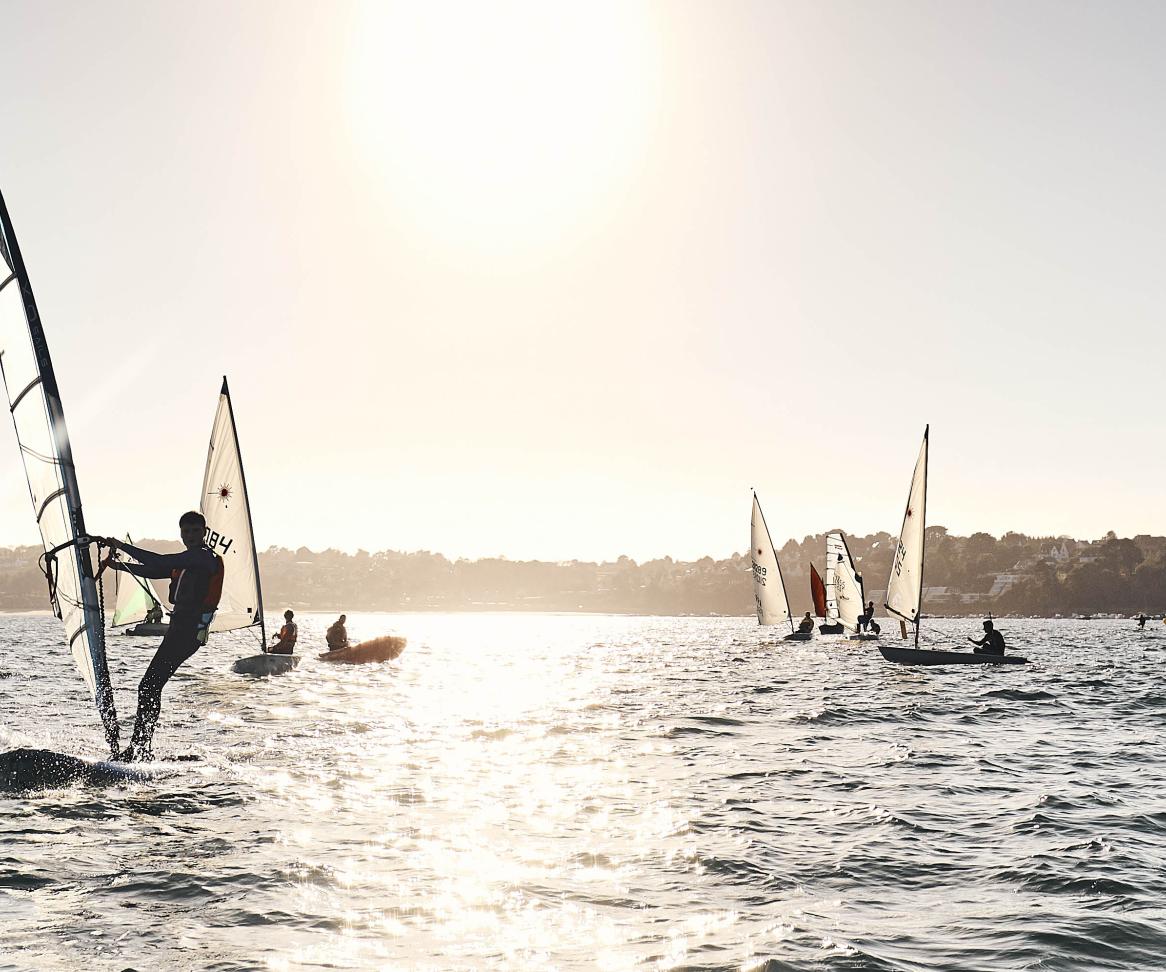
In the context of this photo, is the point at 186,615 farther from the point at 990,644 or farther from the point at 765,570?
the point at 765,570

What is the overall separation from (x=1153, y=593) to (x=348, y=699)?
201 m

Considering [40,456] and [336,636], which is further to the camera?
[336,636]

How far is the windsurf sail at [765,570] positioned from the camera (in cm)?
5825

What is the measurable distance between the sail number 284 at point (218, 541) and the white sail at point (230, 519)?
0.11 ft

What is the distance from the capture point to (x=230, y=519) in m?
32.3

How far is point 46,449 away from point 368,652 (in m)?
29.2

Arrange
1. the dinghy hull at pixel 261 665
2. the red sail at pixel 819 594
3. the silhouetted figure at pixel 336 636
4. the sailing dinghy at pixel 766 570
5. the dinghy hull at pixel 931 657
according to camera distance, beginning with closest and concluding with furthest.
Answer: the dinghy hull at pixel 261 665
the dinghy hull at pixel 931 657
the silhouetted figure at pixel 336 636
the sailing dinghy at pixel 766 570
the red sail at pixel 819 594

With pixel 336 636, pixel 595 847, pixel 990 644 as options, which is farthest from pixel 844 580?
pixel 595 847

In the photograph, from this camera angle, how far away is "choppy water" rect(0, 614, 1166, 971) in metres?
6.25

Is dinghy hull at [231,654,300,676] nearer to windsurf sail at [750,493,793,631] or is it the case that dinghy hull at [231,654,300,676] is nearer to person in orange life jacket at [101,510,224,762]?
person in orange life jacket at [101,510,224,762]

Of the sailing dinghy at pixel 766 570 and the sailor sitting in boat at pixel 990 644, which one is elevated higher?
the sailing dinghy at pixel 766 570

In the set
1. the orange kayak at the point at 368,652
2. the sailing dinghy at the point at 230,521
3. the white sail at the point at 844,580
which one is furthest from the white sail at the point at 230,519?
the white sail at the point at 844,580

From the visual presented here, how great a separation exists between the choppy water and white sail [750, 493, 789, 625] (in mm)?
38409

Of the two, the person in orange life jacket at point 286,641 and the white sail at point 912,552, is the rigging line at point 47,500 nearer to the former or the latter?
the person in orange life jacket at point 286,641
